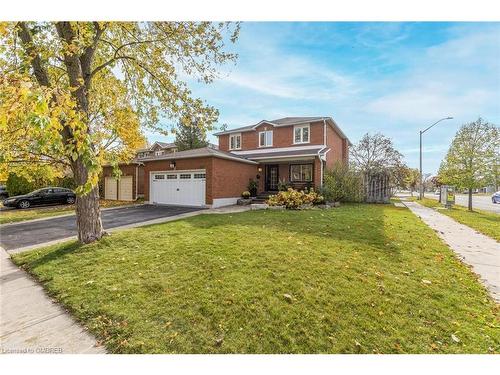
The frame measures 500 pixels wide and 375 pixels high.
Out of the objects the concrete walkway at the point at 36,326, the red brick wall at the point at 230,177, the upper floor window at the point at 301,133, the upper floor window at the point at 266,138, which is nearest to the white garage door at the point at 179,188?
the red brick wall at the point at 230,177

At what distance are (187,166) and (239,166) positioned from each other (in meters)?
3.27

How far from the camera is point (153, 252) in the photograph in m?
5.30

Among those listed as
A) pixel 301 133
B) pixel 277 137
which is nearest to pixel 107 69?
pixel 277 137

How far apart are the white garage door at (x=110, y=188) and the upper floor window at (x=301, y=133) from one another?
15191mm

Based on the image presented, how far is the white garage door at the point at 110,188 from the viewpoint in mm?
20875

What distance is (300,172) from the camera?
18547mm

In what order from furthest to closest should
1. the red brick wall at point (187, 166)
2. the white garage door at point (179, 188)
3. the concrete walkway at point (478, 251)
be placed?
the white garage door at point (179, 188)
the red brick wall at point (187, 166)
the concrete walkway at point (478, 251)

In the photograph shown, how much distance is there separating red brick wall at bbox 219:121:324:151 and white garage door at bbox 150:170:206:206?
6990mm

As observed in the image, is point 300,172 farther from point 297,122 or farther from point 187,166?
point 187,166

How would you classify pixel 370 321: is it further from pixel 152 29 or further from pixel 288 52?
pixel 152 29

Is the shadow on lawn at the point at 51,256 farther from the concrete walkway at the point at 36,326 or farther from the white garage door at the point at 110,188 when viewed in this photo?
the white garage door at the point at 110,188

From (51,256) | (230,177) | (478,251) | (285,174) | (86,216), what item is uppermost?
(285,174)
